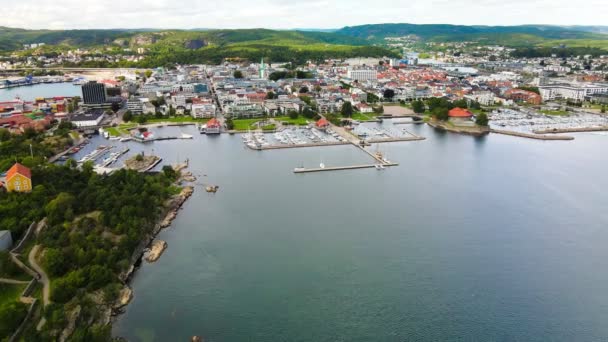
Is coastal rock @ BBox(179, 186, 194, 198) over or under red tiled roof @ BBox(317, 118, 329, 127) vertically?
under

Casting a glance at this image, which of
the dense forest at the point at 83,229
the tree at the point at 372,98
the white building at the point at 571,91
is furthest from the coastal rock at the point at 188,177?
the white building at the point at 571,91

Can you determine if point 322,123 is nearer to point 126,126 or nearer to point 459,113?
point 459,113

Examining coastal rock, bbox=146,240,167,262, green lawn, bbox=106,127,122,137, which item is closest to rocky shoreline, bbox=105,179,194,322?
coastal rock, bbox=146,240,167,262

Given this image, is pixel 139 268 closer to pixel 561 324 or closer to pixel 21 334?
pixel 21 334

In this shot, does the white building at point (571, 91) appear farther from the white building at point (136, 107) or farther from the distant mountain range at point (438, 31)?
the distant mountain range at point (438, 31)

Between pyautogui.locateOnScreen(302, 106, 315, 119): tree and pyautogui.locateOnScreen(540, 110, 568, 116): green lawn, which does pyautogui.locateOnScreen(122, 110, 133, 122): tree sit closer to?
pyautogui.locateOnScreen(302, 106, 315, 119): tree

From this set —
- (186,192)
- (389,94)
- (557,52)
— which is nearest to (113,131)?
(186,192)
